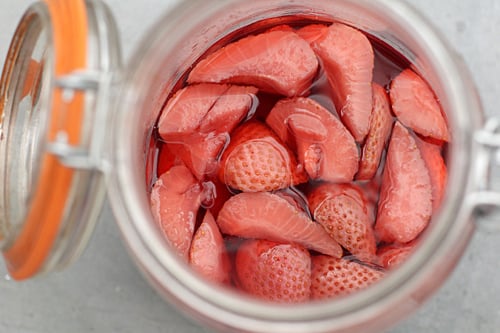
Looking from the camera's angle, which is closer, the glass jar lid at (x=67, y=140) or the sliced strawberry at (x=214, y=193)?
the glass jar lid at (x=67, y=140)

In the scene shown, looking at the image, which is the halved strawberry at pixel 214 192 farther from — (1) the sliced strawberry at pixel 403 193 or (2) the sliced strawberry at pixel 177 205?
(1) the sliced strawberry at pixel 403 193

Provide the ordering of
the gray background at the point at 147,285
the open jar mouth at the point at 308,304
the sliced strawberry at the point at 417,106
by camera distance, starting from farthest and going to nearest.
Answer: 1. the gray background at the point at 147,285
2. the sliced strawberry at the point at 417,106
3. the open jar mouth at the point at 308,304

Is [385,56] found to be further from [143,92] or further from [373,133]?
[143,92]

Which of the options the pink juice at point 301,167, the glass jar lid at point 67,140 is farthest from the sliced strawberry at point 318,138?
the glass jar lid at point 67,140

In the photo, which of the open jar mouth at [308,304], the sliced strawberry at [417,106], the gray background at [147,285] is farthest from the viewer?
the gray background at [147,285]

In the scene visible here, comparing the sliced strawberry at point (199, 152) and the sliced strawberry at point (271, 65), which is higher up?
the sliced strawberry at point (271, 65)

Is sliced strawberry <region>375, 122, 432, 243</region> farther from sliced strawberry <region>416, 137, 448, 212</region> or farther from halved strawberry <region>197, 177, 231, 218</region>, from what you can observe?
halved strawberry <region>197, 177, 231, 218</region>
